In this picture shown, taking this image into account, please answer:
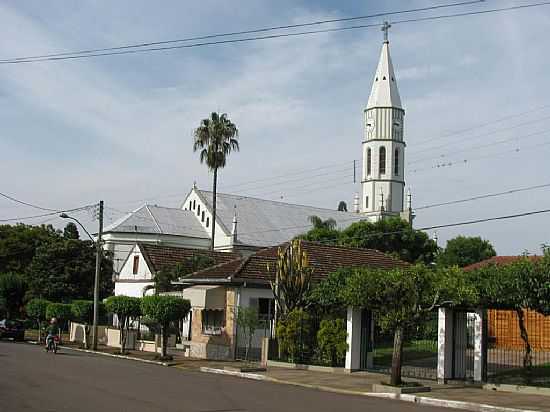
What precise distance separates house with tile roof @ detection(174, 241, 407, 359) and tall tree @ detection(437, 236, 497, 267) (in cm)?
5184

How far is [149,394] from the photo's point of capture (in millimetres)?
15977

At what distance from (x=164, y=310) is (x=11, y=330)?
54.6 feet

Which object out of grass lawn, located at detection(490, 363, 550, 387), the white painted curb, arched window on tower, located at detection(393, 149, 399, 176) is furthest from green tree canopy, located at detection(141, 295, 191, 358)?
arched window on tower, located at detection(393, 149, 399, 176)

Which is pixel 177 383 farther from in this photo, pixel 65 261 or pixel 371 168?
pixel 371 168

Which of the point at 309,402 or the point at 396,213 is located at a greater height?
the point at 396,213

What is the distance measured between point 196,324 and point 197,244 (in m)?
40.8

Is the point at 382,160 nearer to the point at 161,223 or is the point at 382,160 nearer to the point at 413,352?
the point at 161,223

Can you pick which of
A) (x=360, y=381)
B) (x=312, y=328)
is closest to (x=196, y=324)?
(x=312, y=328)

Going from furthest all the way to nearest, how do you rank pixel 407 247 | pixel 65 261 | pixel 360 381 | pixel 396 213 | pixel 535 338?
pixel 396 213, pixel 407 247, pixel 65 261, pixel 535 338, pixel 360 381

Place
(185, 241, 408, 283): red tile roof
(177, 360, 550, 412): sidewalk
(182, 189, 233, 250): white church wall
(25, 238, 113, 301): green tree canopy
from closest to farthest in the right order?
A: (177, 360, 550, 412): sidewalk < (185, 241, 408, 283): red tile roof < (25, 238, 113, 301): green tree canopy < (182, 189, 233, 250): white church wall

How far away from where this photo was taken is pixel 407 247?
68750 millimetres

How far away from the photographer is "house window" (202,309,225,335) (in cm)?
3173

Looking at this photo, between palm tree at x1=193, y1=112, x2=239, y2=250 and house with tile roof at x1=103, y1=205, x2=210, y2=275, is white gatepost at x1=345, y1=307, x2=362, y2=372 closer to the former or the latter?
palm tree at x1=193, y1=112, x2=239, y2=250

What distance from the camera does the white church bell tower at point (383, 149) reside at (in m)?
91.7
